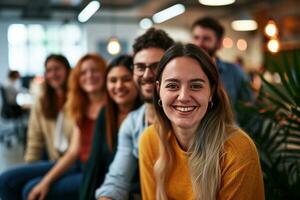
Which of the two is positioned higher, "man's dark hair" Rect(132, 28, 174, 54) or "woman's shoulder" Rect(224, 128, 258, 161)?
"man's dark hair" Rect(132, 28, 174, 54)

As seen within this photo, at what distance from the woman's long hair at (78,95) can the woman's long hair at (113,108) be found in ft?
1.25

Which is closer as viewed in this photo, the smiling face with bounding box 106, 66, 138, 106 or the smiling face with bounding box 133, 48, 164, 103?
the smiling face with bounding box 133, 48, 164, 103

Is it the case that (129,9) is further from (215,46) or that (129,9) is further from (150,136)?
(150,136)

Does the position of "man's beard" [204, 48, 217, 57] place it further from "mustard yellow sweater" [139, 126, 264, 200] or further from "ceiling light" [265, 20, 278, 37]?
"ceiling light" [265, 20, 278, 37]

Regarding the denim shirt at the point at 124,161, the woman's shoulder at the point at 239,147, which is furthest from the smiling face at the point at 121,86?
the woman's shoulder at the point at 239,147

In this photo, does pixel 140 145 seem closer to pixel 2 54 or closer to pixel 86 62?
pixel 86 62

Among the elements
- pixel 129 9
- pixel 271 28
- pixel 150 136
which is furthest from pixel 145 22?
pixel 150 136

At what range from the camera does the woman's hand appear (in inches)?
89.7

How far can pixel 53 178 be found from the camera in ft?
7.77

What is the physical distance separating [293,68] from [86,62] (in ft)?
4.50


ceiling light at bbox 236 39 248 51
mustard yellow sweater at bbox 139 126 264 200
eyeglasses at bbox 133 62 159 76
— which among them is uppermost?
ceiling light at bbox 236 39 248 51

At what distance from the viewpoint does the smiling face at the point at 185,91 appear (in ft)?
4.56

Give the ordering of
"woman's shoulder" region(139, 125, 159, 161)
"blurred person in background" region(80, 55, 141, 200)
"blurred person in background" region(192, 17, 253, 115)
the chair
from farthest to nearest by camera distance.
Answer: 1. the chair
2. "blurred person in background" region(192, 17, 253, 115)
3. "blurred person in background" region(80, 55, 141, 200)
4. "woman's shoulder" region(139, 125, 159, 161)

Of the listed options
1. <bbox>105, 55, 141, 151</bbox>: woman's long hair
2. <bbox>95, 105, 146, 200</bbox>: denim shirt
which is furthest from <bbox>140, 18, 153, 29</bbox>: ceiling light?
<bbox>95, 105, 146, 200</bbox>: denim shirt
